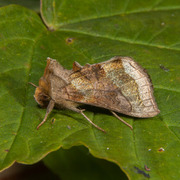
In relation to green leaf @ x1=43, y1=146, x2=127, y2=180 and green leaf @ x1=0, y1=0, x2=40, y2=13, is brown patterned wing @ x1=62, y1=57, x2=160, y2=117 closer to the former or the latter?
green leaf @ x1=43, y1=146, x2=127, y2=180

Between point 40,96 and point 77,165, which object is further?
point 77,165

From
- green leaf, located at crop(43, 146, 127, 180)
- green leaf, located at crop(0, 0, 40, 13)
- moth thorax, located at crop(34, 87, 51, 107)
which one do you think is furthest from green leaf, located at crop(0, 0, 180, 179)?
green leaf, located at crop(43, 146, 127, 180)

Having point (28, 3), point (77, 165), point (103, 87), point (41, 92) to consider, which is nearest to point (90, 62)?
point (103, 87)

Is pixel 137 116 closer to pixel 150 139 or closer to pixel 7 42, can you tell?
pixel 150 139

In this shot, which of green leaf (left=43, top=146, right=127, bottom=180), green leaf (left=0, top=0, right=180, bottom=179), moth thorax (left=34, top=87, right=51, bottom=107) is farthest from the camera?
green leaf (left=43, top=146, right=127, bottom=180)

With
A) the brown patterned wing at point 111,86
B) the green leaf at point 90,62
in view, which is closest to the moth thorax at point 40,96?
the green leaf at point 90,62

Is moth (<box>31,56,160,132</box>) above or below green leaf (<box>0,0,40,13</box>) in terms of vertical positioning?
below

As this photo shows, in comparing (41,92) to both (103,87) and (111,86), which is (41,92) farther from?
(111,86)
